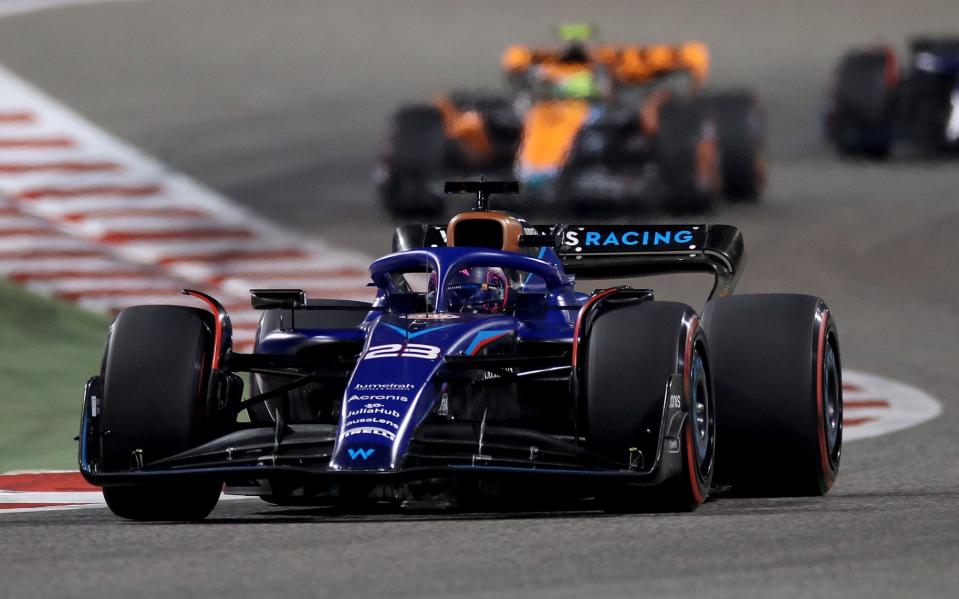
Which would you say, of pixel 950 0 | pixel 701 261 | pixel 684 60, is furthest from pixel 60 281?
pixel 950 0

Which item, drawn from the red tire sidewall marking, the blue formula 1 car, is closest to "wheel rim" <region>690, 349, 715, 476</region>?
the blue formula 1 car

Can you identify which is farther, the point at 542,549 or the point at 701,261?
the point at 701,261

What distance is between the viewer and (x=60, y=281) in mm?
19344

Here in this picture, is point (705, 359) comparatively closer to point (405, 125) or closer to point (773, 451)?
point (773, 451)

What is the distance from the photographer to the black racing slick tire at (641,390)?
894 centimetres

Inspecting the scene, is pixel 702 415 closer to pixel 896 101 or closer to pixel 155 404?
pixel 155 404

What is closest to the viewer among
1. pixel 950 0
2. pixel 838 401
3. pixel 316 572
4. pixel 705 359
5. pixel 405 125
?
pixel 316 572

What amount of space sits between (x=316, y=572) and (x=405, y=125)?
14.9 metres

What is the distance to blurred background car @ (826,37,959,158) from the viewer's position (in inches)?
1005

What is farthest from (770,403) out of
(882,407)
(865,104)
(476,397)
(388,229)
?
(865,104)

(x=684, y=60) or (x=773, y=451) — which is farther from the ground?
(x=684, y=60)

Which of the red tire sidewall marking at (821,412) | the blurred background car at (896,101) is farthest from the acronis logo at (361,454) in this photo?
the blurred background car at (896,101)

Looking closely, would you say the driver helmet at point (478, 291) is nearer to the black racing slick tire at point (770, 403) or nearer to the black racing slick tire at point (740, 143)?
the black racing slick tire at point (770, 403)

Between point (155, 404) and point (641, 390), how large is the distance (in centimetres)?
198
